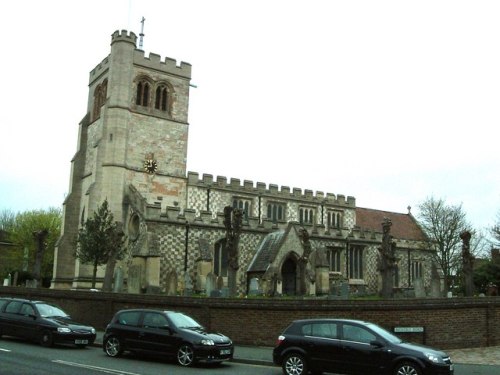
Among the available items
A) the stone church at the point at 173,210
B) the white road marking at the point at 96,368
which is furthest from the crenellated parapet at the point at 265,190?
the white road marking at the point at 96,368

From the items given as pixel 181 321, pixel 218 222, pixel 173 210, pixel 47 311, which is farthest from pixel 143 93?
pixel 181 321

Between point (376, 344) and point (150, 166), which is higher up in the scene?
point (150, 166)

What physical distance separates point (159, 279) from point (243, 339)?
13316 millimetres

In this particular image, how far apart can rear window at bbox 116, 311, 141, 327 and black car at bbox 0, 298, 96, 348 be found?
1.93 metres

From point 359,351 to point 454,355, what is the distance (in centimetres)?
637

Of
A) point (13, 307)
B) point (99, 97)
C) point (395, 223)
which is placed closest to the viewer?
point (13, 307)

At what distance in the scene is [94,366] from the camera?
12242 millimetres

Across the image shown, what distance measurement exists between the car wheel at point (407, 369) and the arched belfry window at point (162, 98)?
3167 cm

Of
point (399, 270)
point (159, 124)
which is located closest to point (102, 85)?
point (159, 124)

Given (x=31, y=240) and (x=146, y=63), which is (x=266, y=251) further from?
(x=31, y=240)

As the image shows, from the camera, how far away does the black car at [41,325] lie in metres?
15.9

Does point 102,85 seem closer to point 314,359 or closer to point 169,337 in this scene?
point 169,337

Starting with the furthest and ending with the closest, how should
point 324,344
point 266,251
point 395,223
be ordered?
point 395,223
point 266,251
point 324,344

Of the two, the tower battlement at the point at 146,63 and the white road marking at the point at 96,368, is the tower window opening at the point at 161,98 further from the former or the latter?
the white road marking at the point at 96,368
